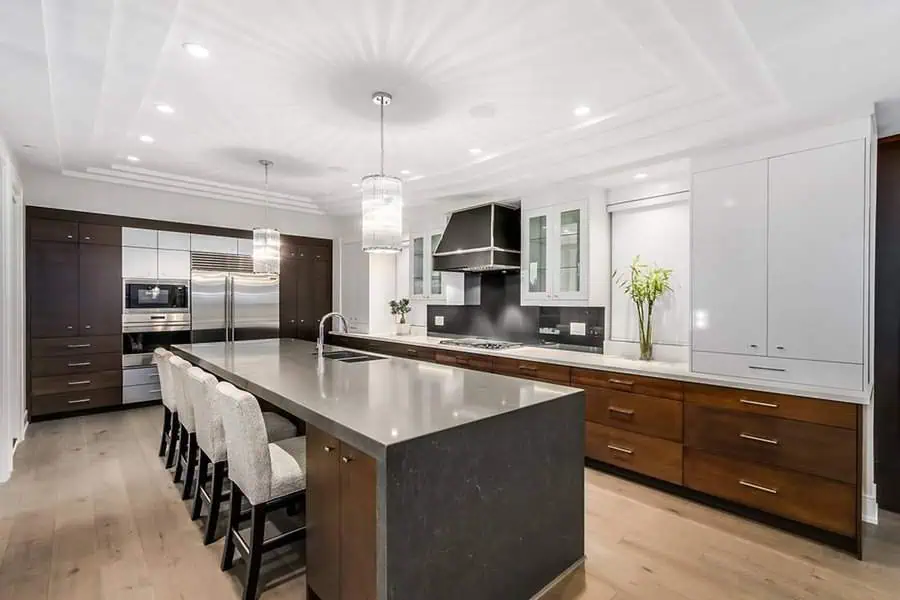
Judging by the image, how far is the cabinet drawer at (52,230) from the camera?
474 cm

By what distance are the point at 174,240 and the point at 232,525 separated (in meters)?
4.42

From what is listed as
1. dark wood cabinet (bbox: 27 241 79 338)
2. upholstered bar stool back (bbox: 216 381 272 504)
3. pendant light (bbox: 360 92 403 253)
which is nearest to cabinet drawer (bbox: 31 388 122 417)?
dark wood cabinet (bbox: 27 241 79 338)

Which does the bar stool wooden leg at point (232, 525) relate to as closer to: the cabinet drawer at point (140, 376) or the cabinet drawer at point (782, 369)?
the cabinet drawer at point (782, 369)

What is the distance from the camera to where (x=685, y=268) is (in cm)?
381

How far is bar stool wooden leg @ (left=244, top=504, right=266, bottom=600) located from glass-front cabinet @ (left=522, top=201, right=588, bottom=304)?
3.23 meters

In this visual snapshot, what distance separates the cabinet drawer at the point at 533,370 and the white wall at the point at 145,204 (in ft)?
13.2

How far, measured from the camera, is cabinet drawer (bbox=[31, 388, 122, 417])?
4.78 meters

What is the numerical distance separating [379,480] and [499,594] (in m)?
A: 0.84

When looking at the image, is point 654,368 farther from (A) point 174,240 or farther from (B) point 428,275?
(A) point 174,240

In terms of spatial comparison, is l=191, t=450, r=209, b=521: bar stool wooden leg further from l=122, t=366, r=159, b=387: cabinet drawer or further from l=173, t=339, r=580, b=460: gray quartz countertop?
l=122, t=366, r=159, b=387: cabinet drawer

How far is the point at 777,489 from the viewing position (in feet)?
8.93

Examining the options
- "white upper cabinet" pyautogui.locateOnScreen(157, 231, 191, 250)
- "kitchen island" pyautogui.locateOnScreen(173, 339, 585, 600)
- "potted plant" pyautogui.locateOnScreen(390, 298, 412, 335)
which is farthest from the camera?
"potted plant" pyautogui.locateOnScreen(390, 298, 412, 335)

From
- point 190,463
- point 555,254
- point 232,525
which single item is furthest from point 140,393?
point 555,254

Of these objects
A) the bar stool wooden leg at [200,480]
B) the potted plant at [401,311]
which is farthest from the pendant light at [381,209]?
the potted plant at [401,311]
